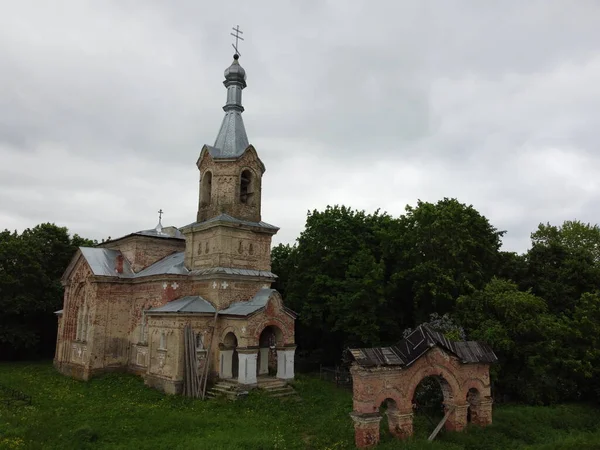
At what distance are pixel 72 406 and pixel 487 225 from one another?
846 inches

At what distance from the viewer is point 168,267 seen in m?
24.3

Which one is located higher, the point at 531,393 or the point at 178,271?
the point at 178,271

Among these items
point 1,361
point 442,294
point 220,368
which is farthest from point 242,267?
point 1,361

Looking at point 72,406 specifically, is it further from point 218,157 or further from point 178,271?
point 218,157

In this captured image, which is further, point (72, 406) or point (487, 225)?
point (487, 225)

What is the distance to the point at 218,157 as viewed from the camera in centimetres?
2439

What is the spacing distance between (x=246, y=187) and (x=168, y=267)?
5986 mm

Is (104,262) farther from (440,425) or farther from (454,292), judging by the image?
(440,425)

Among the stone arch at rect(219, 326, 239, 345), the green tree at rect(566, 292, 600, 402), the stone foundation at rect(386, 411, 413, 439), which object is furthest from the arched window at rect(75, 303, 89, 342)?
the green tree at rect(566, 292, 600, 402)

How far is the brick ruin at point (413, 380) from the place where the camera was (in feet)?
42.9

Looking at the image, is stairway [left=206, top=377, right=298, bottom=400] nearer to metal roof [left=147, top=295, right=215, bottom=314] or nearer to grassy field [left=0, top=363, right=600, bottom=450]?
grassy field [left=0, top=363, right=600, bottom=450]

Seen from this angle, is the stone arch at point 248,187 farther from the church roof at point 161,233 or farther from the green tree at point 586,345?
the green tree at point 586,345

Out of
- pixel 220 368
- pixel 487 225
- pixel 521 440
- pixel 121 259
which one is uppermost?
pixel 487 225

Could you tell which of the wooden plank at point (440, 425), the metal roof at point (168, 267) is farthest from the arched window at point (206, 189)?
the wooden plank at point (440, 425)
